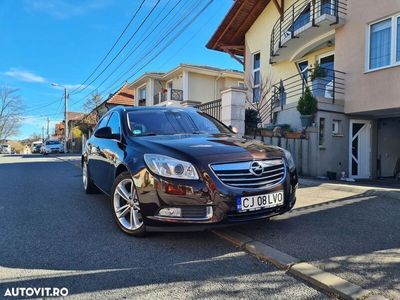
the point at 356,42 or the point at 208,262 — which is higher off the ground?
the point at 356,42

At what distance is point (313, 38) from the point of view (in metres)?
14.0

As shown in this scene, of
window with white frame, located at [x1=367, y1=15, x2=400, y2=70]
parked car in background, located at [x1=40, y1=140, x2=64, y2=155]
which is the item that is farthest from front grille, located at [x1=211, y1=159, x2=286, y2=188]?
parked car in background, located at [x1=40, y1=140, x2=64, y2=155]

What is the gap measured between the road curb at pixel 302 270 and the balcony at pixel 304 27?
412 inches

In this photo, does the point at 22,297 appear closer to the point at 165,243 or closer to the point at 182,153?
the point at 165,243

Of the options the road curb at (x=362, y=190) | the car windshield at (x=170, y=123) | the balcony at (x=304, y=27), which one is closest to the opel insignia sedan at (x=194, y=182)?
the car windshield at (x=170, y=123)

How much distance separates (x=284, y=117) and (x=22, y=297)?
11.2 metres

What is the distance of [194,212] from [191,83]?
22951mm

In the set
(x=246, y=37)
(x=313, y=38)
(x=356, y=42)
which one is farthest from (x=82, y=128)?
(x=356, y=42)

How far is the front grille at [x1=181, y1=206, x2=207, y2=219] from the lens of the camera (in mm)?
3762

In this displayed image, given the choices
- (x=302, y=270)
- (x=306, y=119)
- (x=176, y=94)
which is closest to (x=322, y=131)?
(x=306, y=119)

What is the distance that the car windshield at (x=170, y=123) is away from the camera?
515 cm

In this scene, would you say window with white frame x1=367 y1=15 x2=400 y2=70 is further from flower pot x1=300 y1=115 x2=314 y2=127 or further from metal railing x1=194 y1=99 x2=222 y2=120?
metal railing x1=194 y1=99 x2=222 y2=120

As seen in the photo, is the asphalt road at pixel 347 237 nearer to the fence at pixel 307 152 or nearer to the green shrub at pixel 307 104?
the fence at pixel 307 152

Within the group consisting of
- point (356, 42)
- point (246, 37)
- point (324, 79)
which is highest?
point (246, 37)
